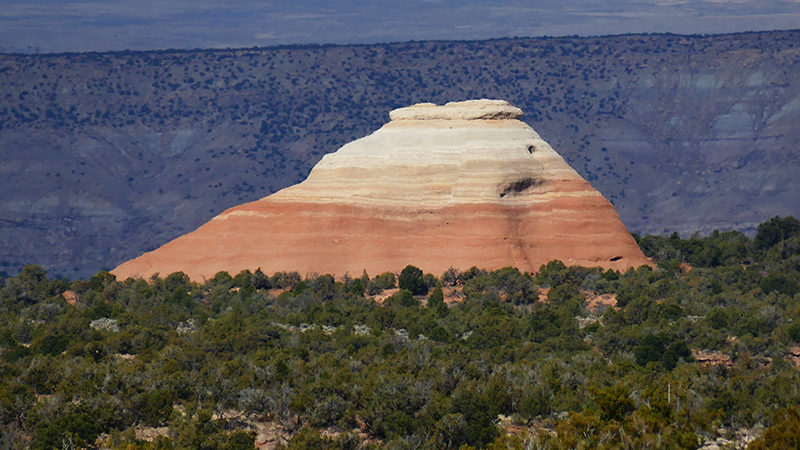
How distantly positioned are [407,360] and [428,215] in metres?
26.0

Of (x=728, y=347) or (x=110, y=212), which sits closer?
(x=728, y=347)

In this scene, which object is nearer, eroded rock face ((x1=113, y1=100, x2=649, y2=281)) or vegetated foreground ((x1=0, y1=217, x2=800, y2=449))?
vegetated foreground ((x1=0, y1=217, x2=800, y2=449))

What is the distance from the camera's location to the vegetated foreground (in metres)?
29.9

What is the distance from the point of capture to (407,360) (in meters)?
39.0

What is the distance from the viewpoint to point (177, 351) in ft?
129

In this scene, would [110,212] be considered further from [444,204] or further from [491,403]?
[491,403]

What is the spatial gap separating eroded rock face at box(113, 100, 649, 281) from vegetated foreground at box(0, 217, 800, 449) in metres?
2.29

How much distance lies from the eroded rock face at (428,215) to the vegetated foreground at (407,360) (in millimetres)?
2287

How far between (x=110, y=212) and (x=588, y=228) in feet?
468

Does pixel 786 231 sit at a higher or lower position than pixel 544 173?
lower

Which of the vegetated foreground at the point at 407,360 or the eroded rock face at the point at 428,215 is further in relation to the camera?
the eroded rock face at the point at 428,215

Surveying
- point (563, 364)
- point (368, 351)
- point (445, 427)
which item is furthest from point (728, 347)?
point (445, 427)

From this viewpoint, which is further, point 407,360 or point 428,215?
point 428,215

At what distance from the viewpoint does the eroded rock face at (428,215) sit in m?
63.8
